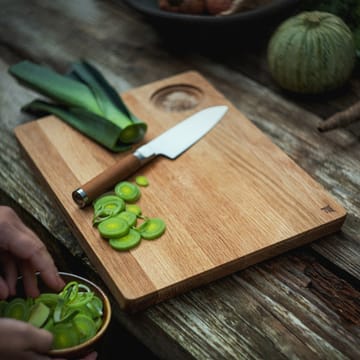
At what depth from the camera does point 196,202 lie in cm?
131

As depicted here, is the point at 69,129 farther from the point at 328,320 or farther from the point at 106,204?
the point at 328,320

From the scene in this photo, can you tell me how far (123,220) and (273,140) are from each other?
50cm

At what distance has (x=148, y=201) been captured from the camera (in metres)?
A: 1.33

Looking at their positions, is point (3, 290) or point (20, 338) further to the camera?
point (3, 290)

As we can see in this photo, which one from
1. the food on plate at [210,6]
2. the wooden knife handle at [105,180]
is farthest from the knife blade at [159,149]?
the food on plate at [210,6]

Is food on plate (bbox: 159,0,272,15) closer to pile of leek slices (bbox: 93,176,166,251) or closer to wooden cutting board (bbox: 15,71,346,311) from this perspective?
wooden cutting board (bbox: 15,71,346,311)

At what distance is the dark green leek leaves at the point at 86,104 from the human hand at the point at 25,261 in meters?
0.43

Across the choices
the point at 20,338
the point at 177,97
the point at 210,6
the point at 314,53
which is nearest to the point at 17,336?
the point at 20,338

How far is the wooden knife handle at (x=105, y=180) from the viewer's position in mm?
1284

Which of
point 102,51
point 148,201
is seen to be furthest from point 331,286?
point 102,51

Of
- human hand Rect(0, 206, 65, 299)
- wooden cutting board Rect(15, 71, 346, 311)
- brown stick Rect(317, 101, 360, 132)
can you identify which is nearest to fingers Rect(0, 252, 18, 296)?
human hand Rect(0, 206, 65, 299)

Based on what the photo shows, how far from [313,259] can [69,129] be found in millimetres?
676

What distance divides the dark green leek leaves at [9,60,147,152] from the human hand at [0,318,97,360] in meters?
0.64

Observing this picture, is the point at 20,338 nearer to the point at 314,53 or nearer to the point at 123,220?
the point at 123,220
